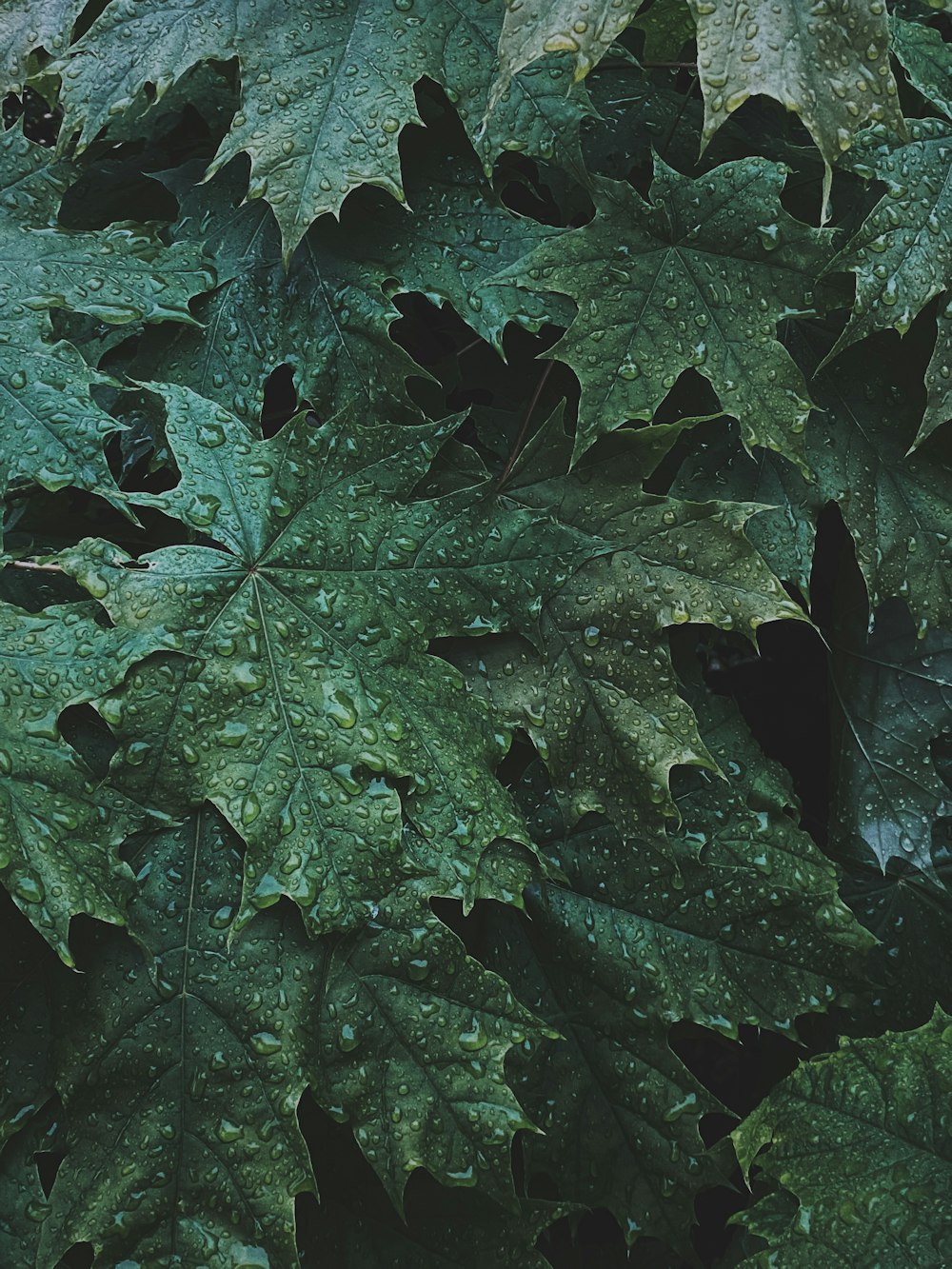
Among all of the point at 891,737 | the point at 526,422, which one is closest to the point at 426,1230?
the point at 891,737

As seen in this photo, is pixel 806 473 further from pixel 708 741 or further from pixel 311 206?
pixel 311 206

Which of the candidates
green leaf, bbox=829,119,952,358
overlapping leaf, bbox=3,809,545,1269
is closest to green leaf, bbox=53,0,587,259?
green leaf, bbox=829,119,952,358

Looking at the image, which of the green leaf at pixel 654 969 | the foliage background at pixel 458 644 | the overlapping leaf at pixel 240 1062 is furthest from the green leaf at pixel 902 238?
the overlapping leaf at pixel 240 1062

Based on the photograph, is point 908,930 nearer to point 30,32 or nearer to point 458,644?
point 458,644

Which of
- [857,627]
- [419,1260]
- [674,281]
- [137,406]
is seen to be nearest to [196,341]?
[137,406]

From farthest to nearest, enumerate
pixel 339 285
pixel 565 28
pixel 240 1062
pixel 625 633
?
1. pixel 339 285
2. pixel 625 633
3. pixel 240 1062
4. pixel 565 28

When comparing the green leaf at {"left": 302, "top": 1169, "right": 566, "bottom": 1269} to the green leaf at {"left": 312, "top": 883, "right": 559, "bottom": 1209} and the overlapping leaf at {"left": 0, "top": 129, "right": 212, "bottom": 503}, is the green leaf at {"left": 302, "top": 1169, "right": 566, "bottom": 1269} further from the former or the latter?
the overlapping leaf at {"left": 0, "top": 129, "right": 212, "bottom": 503}
